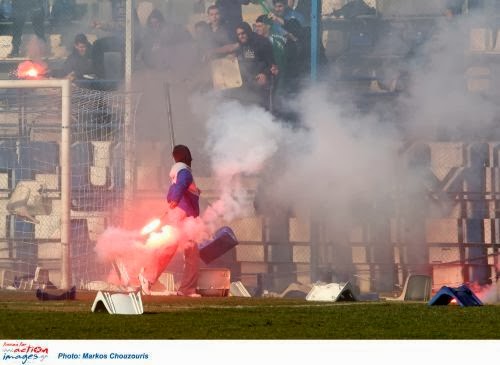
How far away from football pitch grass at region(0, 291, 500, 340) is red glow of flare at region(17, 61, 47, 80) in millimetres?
6059

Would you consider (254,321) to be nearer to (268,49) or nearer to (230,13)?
(268,49)

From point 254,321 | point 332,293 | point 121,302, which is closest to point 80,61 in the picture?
point 332,293

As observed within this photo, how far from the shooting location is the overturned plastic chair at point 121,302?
47.4 feet

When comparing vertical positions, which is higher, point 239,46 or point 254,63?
point 239,46

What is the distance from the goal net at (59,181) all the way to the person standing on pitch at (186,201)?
11.5ft

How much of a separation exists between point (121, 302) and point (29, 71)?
8123mm

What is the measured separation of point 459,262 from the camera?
21562mm

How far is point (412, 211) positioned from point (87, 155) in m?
4.51

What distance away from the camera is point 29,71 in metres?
22.0

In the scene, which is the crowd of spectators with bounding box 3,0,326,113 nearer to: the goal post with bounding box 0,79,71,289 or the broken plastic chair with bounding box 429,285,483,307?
the goal post with bounding box 0,79,71,289

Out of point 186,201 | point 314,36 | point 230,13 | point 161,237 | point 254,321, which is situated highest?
point 230,13

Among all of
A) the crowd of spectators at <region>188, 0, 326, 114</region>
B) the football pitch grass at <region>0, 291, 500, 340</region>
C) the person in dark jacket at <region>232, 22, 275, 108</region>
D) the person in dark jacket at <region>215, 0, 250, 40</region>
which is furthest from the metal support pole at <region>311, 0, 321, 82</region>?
the football pitch grass at <region>0, 291, 500, 340</region>
